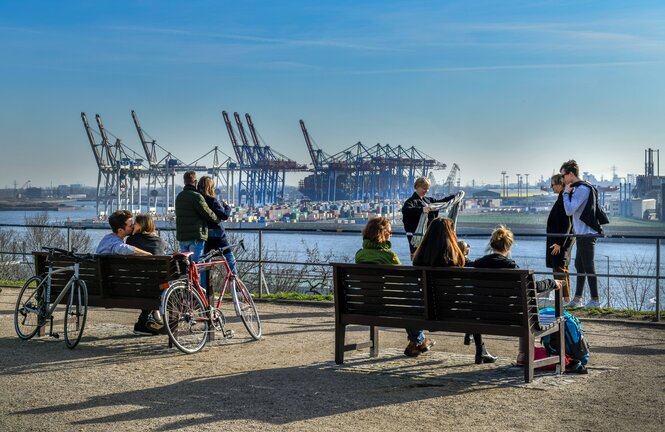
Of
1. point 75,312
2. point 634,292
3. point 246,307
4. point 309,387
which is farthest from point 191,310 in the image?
point 634,292

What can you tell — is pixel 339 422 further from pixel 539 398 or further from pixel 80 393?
pixel 80 393

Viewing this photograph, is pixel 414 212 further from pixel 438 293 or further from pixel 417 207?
pixel 438 293

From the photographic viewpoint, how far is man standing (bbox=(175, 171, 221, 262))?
968 cm

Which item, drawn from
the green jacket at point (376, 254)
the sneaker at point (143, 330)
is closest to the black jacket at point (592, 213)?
the green jacket at point (376, 254)

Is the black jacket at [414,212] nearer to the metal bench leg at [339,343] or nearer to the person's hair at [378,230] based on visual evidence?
the person's hair at [378,230]

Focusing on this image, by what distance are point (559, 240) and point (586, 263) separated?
1.34ft

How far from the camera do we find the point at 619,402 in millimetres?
5891

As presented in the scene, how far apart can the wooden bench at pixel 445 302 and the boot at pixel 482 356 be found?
0.58 meters

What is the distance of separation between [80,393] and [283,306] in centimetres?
490

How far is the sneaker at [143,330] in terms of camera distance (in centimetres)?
871

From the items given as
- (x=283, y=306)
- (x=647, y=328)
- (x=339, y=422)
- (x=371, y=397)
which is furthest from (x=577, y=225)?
(x=339, y=422)

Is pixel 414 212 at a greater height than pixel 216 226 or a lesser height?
greater

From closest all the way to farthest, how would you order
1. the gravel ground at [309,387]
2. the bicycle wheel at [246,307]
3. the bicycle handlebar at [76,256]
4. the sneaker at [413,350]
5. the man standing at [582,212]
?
the gravel ground at [309,387] < the sneaker at [413,350] < the bicycle handlebar at [76,256] < the bicycle wheel at [246,307] < the man standing at [582,212]

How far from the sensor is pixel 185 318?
775 centimetres
